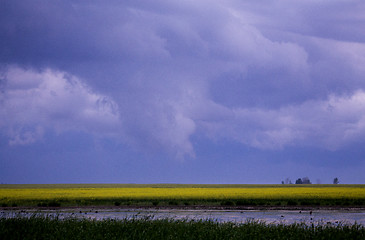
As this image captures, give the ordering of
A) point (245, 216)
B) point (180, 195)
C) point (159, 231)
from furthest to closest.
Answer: point (180, 195)
point (245, 216)
point (159, 231)

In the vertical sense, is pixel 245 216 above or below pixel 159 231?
below

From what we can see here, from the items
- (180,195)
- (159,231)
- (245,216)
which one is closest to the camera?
(159,231)

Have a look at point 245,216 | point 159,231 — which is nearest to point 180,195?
point 245,216

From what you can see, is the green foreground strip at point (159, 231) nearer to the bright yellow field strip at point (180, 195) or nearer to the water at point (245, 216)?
the water at point (245, 216)

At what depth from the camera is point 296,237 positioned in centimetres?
1889

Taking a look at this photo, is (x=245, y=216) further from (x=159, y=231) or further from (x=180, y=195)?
(x=180, y=195)

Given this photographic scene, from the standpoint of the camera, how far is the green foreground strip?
18953 mm

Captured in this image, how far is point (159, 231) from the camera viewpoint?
1973 centimetres

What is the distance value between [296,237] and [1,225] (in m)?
15.0

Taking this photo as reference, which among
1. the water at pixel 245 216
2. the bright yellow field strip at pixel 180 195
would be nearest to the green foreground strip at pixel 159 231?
the water at pixel 245 216

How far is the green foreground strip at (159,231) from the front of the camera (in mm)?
18953

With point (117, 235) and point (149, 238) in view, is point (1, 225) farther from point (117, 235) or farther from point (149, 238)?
point (149, 238)

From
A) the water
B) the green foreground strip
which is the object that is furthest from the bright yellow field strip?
the green foreground strip

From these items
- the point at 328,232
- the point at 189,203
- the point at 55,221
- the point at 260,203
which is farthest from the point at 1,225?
the point at 260,203
